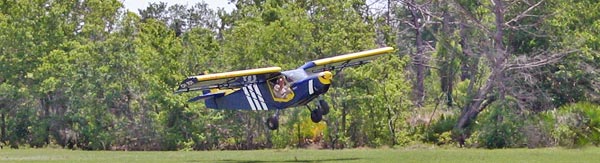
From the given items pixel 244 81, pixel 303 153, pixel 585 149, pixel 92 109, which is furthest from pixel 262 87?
pixel 92 109

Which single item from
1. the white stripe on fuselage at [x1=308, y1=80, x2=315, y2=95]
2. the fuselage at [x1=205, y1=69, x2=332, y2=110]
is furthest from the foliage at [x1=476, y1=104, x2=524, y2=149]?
the white stripe on fuselage at [x1=308, y1=80, x2=315, y2=95]

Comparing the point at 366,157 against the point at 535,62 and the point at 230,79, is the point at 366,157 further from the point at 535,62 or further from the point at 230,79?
the point at 535,62

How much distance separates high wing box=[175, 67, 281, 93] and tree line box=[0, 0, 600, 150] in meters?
8.93

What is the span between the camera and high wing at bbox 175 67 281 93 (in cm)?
3015

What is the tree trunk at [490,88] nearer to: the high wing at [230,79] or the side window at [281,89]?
the side window at [281,89]

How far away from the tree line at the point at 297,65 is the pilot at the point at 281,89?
912cm

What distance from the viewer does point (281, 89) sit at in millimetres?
31719

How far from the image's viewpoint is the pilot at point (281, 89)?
3158 cm

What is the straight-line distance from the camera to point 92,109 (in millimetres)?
43250

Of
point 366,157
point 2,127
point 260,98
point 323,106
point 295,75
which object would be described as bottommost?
point 366,157

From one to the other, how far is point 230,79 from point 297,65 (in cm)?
1000

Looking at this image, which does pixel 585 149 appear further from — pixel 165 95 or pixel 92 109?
pixel 92 109

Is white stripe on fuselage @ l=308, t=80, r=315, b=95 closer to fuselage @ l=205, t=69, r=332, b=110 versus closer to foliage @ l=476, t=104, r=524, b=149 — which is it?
fuselage @ l=205, t=69, r=332, b=110

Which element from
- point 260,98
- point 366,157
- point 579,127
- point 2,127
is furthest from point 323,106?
point 2,127
